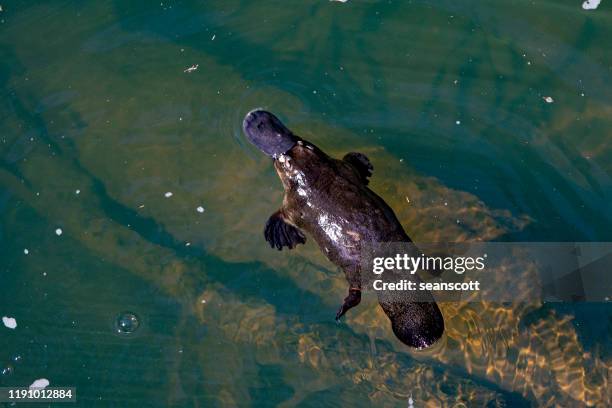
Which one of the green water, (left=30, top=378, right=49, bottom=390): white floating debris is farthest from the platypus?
(left=30, top=378, right=49, bottom=390): white floating debris

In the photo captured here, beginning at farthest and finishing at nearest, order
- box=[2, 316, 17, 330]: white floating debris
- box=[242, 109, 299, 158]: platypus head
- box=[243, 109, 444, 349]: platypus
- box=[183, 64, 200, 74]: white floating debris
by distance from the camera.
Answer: box=[183, 64, 200, 74]: white floating debris < box=[2, 316, 17, 330]: white floating debris < box=[242, 109, 299, 158]: platypus head < box=[243, 109, 444, 349]: platypus

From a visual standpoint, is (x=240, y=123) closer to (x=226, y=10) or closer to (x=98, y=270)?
(x=226, y=10)

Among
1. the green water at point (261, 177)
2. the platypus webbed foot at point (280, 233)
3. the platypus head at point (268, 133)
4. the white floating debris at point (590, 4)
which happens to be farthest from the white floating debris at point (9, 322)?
the white floating debris at point (590, 4)

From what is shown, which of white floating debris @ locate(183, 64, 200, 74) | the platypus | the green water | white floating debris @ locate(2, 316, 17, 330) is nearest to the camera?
the platypus

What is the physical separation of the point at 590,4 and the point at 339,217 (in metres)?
3.09

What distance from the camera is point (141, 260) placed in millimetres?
5516

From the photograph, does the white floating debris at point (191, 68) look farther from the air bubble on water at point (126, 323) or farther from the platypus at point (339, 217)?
the air bubble on water at point (126, 323)

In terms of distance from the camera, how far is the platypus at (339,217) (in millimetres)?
4426

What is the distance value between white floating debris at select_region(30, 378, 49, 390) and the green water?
0.08 metres

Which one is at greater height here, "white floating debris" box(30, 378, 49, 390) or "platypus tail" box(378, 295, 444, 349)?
"platypus tail" box(378, 295, 444, 349)

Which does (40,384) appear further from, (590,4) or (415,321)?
(590,4)

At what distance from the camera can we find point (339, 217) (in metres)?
4.42

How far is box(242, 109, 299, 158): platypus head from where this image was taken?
499 cm

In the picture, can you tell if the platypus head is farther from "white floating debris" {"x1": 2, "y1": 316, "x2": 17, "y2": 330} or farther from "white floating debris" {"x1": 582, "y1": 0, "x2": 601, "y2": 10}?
"white floating debris" {"x1": 582, "y1": 0, "x2": 601, "y2": 10}
